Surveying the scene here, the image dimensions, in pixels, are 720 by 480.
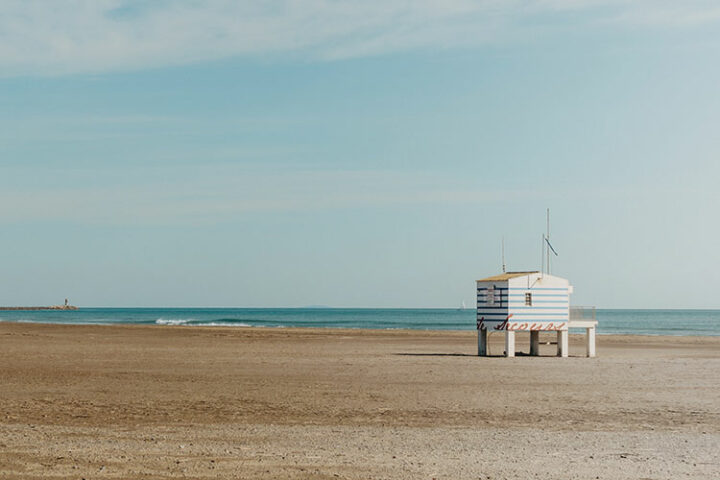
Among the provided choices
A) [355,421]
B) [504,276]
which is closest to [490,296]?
[504,276]

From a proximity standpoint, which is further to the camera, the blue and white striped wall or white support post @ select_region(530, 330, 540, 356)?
white support post @ select_region(530, 330, 540, 356)

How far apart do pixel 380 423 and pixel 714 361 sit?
21009 millimetres

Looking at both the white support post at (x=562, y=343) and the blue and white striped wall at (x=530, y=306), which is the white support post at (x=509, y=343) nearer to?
the blue and white striped wall at (x=530, y=306)

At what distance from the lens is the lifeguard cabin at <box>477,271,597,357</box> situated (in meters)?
31.8

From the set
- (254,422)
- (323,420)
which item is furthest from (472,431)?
(254,422)

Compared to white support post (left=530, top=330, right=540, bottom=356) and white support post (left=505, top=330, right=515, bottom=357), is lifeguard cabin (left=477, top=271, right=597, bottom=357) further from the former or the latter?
white support post (left=530, top=330, right=540, bottom=356)

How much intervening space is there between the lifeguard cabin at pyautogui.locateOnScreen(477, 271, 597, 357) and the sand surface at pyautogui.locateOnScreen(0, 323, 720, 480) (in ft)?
15.6

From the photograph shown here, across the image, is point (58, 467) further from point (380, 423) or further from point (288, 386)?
point (288, 386)

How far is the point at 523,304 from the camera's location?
32.0m

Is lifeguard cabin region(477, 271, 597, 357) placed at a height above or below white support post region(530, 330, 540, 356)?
above

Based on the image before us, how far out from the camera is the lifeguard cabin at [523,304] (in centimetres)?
3178

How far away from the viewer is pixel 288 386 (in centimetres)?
2045

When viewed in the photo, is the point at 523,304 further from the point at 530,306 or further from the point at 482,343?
the point at 482,343

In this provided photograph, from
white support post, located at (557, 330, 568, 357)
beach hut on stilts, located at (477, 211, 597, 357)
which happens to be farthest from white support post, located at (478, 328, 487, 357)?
white support post, located at (557, 330, 568, 357)
